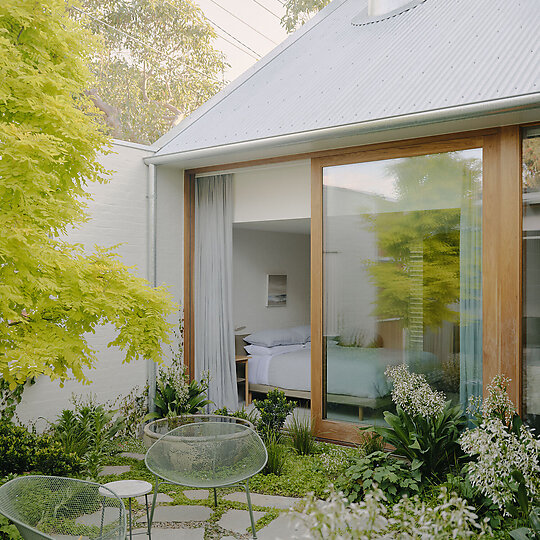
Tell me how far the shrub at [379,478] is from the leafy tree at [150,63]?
40.1 ft

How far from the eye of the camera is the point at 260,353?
7426mm

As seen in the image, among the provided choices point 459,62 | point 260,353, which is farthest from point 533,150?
point 260,353

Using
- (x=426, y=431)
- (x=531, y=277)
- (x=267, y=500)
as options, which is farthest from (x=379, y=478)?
(x=531, y=277)

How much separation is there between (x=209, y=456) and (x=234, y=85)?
4.59 metres

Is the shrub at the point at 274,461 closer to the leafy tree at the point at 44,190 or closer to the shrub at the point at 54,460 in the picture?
the shrub at the point at 54,460

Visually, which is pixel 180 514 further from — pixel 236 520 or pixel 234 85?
pixel 234 85

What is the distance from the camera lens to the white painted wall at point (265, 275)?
8172mm

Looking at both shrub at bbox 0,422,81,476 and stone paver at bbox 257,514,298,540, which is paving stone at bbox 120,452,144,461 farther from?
stone paver at bbox 257,514,298,540

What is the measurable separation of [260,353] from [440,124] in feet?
12.9

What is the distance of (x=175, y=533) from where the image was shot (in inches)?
146

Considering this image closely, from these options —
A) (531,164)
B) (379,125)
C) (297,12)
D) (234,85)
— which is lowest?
(531,164)

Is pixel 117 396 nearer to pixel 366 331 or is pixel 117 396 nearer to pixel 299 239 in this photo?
pixel 366 331

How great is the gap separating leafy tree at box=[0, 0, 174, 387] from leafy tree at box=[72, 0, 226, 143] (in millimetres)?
11635

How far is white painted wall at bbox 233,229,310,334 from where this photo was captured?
26.8 feet
